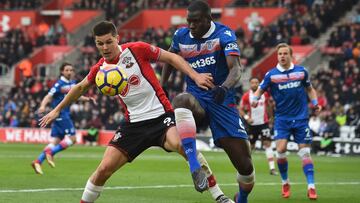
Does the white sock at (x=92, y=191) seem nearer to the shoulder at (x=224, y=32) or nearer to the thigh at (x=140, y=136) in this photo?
the thigh at (x=140, y=136)

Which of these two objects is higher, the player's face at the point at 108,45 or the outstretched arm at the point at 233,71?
the player's face at the point at 108,45

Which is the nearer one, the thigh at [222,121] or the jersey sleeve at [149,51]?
the jersey sleeve at [149,51]

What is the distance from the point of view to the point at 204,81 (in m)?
9.80

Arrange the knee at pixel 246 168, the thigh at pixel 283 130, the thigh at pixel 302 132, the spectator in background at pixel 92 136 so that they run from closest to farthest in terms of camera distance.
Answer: the knee at pixel 246 168
the thigh at pixel 302 132
the thigh at pixel 283 130
the spectator in background at pixel 92 136

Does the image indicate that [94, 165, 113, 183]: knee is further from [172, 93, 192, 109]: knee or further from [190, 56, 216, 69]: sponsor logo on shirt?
[190, 56, 216, 69]: sponsor logo on shirt

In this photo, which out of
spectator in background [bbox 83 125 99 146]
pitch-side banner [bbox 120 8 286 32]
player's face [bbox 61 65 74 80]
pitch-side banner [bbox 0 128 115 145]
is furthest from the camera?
pitch-side banner [bbox 120 8 286 32]

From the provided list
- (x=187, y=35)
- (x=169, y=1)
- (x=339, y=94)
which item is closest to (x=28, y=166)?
(x=187, y=35)

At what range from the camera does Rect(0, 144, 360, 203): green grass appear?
1405 cm

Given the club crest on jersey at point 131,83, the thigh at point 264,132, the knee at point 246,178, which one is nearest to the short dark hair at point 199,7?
the club crest on jersey at point 131,83

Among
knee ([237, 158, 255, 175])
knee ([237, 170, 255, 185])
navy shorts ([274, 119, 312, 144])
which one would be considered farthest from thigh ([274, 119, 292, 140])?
knee ([237, 158, 255, 175])

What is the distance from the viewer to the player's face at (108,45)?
994 cm

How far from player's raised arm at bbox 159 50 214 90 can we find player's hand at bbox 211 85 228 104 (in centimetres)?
9

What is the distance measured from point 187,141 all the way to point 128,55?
1.27 m

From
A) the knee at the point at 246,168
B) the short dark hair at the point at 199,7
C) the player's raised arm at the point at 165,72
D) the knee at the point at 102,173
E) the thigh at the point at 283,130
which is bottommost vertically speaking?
the thigh at the point at 283,130
